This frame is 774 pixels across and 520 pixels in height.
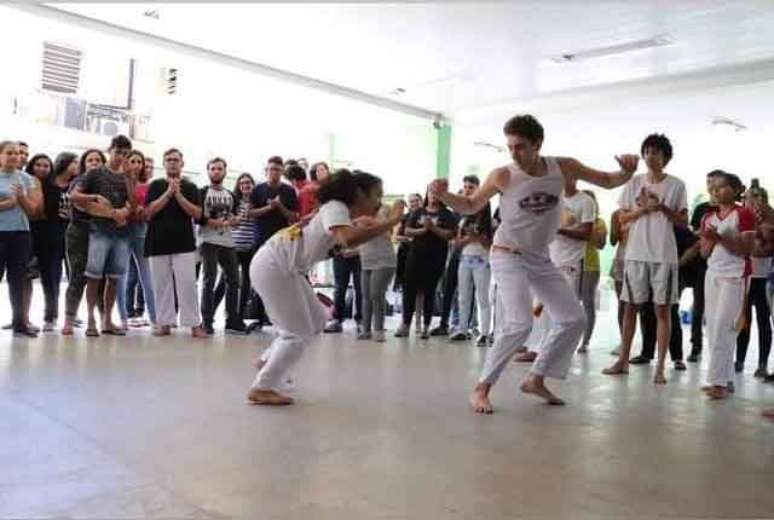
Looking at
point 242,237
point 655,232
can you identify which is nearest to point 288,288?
point 655,232

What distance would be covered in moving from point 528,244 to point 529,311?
0.35 meters

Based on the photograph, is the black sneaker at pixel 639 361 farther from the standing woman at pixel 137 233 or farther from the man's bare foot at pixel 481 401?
the standing woman at pixel 137 233

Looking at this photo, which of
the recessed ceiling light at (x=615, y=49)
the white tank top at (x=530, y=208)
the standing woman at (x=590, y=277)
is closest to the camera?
the white tank top at (x=530, y=208)

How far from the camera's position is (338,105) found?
12.4m

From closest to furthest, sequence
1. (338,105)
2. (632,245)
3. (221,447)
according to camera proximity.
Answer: (221,447), (632,245), (338,105)

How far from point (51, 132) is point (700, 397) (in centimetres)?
1117

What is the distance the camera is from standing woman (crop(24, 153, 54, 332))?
20.2 feet

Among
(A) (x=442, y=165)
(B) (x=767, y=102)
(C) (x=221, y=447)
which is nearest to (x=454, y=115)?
(A) (x=442, y=165)

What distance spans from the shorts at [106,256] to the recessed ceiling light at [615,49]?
5725 mm

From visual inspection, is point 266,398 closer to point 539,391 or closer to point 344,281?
point 539,391

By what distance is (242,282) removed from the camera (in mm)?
7094

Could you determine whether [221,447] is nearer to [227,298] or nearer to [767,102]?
[227,298]

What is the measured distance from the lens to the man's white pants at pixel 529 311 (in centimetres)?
393

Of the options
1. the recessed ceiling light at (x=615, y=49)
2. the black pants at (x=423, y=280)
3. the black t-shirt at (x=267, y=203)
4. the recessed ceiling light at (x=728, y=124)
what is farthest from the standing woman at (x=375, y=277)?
the recessed ceiling light at (x=728, y=124)
